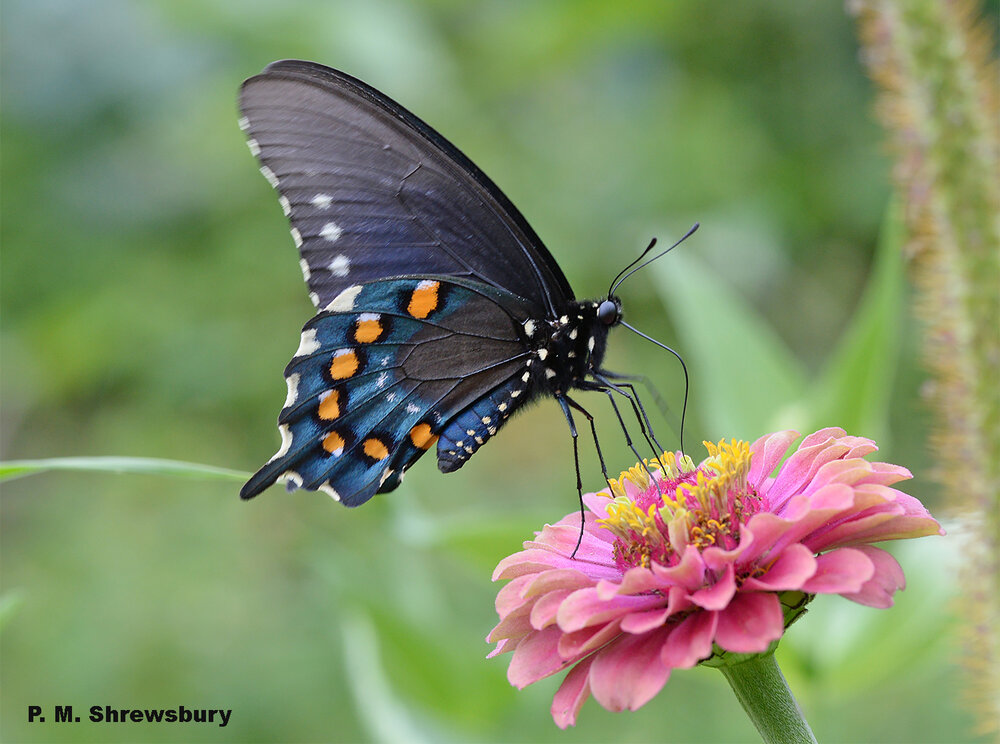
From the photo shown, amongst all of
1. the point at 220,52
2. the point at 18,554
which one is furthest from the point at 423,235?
the point at 18,554

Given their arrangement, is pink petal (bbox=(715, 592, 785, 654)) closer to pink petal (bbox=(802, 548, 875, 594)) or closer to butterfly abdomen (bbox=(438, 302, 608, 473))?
pink petal (bbox=(802, 548, 875, 594))

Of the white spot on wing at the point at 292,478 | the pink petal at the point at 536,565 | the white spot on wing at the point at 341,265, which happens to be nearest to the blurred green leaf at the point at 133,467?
the pink petal at the point at 536,565

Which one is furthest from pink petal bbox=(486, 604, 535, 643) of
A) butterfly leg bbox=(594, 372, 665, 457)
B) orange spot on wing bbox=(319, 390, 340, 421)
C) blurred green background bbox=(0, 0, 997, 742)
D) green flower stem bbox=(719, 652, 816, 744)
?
blurred green background bbox=(0, 0, 997, 742)

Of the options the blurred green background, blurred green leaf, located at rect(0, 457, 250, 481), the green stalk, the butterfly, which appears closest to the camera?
blurred green leaf, located at rect(0, 457, 250, 481)

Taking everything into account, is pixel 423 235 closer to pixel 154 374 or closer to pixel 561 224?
pixel 561 224

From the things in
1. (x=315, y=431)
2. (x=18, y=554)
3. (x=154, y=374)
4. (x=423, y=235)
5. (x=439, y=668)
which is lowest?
(x=439, y=668)

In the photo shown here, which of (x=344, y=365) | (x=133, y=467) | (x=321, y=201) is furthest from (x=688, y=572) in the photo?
(x=321, y=201)
